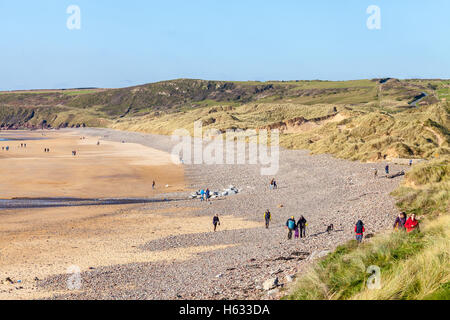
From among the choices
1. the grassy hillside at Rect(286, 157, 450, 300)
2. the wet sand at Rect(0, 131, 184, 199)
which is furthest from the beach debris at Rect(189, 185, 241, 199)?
the grassy hillside at Rect(286, 157, 450, 300)

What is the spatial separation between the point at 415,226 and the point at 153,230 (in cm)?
1255

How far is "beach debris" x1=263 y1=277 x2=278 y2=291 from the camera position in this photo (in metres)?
10.2

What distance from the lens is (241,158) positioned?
49750 millimetres

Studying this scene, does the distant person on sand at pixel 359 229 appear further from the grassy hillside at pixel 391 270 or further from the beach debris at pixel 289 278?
the beach debris at pixel 289 278

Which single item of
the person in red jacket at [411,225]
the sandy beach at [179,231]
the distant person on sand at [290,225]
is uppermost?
the person in red jacket at [411,225]

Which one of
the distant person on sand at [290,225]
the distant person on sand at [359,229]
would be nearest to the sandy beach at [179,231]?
the distant person on sand at [290,225]

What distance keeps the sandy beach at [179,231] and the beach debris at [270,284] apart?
19 cm

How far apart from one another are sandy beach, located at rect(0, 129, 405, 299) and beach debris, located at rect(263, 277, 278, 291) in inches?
7.7

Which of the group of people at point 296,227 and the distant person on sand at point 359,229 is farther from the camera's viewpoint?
the group of people at point 296,227

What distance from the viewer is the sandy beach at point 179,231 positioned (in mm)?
12638

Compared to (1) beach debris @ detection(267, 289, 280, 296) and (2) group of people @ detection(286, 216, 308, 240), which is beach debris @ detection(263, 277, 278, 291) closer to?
(1) beach debris @ detection(267, 289, 280, 296)
